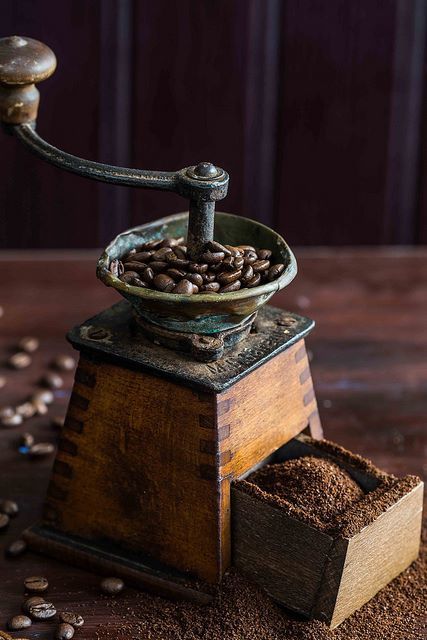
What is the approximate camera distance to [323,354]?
2100 mm

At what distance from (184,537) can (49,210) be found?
5.11 ft

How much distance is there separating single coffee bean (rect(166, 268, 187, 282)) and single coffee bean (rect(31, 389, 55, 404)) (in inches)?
20.9

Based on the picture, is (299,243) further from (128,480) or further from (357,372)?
(128,480)

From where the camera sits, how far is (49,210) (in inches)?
116

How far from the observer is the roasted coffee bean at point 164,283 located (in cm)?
147

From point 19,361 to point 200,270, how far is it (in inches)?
25.6

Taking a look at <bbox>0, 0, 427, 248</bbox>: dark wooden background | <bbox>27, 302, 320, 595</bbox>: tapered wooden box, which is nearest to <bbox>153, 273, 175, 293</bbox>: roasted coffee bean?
<bbox>27, 302, 320, 595</bbox>: tapered wooden box

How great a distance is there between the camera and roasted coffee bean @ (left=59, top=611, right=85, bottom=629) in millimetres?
1463

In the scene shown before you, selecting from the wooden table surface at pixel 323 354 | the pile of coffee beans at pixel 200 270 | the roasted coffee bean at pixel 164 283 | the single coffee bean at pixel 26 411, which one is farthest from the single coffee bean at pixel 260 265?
the single coffee bean at pixel 26 411

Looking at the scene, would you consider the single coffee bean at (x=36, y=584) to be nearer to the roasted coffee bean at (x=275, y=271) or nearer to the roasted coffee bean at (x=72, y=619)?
the roasted coffee bean at (x=72, y=619)

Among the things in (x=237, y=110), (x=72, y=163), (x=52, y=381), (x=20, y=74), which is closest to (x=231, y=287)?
(x=72, y=163)

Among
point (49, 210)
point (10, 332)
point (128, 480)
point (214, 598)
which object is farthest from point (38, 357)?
point (49, 210)

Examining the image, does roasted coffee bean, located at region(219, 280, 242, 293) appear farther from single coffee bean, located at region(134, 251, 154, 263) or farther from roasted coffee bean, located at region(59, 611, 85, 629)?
roasted coffee bean, located at region(59, 611, 85, 629)

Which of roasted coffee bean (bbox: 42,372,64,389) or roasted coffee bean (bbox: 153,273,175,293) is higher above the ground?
roasted coffee bean (bbox: 153,273,175,293)
